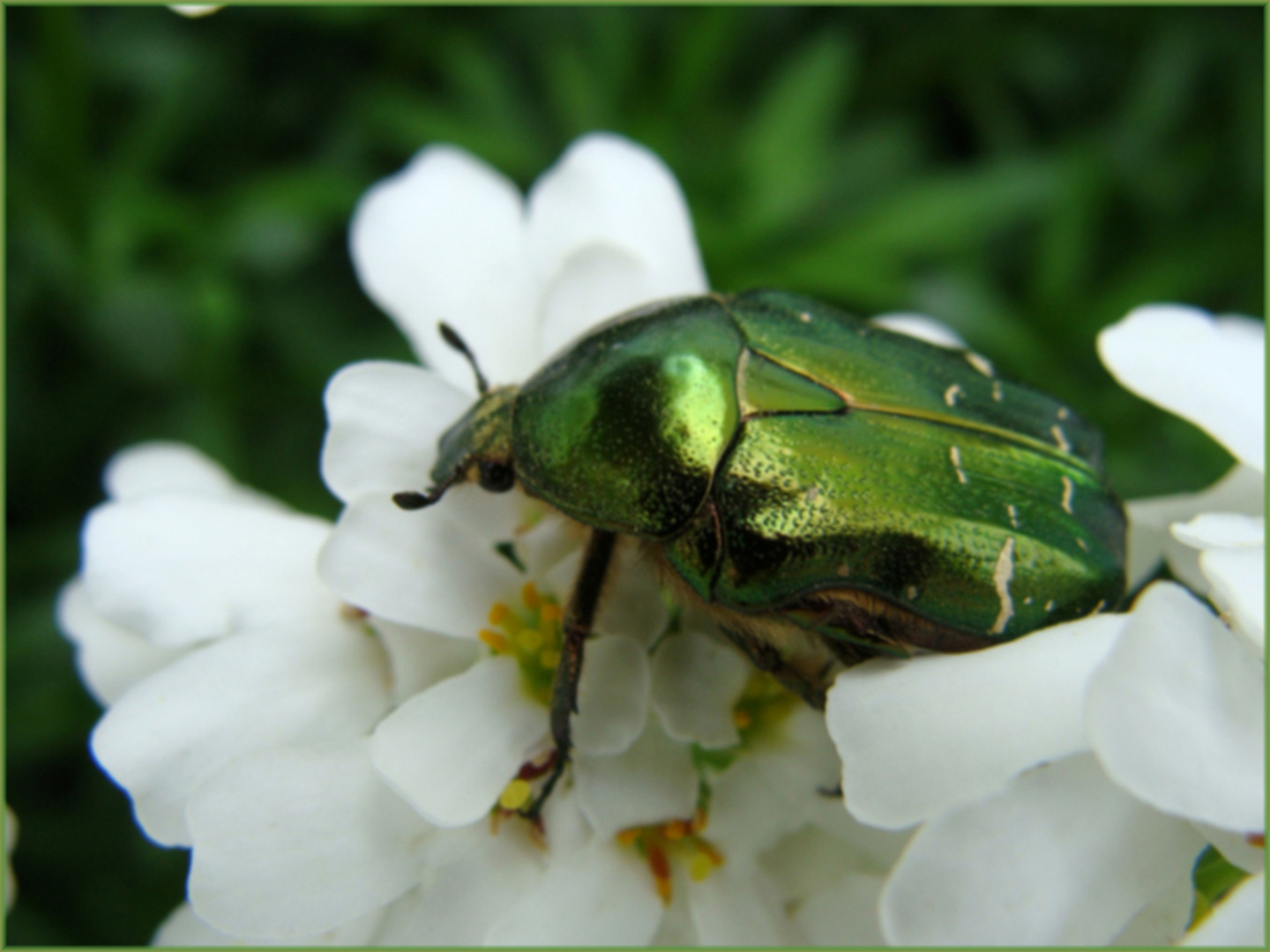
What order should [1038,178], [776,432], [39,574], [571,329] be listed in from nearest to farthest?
1. [776,432]
2. [571,329]
3. [39,574]
4. [1038,178]

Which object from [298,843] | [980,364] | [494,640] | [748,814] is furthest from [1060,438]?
[298,843]

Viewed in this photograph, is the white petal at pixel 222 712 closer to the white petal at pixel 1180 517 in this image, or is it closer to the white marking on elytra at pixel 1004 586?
the white marking on elytra at pixel 1004 586

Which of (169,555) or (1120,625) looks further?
(169,555)

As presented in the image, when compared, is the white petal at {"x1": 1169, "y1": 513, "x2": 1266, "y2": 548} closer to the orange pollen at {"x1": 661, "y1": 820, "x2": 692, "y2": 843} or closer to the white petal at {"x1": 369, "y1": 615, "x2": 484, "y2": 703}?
the orange pollen at {"x1": 661, "y1": 820, "x2": 692, "y2": 843}

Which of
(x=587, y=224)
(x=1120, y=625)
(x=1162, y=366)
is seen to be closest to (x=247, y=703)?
(x=587, y=224)

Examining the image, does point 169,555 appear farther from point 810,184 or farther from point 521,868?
point 810,184

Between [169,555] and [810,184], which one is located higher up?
[810,184]

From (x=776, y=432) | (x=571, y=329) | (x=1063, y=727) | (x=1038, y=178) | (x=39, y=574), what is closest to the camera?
(x=1063, y=727)
